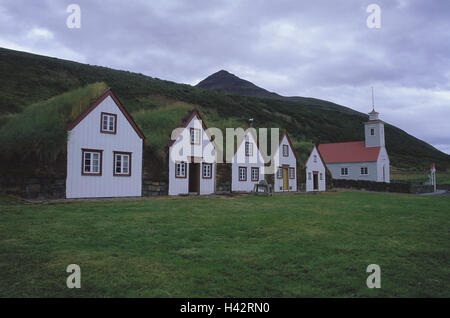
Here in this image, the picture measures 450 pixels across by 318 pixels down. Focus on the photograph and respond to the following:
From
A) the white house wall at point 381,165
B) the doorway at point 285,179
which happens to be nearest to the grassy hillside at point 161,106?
the doorway at point 285,179

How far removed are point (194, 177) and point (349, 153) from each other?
38.3m

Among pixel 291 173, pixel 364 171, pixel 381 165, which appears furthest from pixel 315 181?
pixel 381 165

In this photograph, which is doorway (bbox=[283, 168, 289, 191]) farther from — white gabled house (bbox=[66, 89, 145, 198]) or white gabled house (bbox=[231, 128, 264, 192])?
white gabled house (bbox=[66, 89, 145, 198])

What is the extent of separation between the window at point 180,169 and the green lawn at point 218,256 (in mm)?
12291

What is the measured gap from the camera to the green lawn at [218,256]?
5.23 meters

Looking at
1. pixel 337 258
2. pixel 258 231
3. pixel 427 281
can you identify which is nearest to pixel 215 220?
→ pixel 258 231

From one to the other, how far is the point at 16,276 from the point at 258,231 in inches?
246

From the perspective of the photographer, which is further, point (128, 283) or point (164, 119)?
point (164, 119)

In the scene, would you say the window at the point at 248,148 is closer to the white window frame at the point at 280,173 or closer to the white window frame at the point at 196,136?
the white window frame at the point at 280,173

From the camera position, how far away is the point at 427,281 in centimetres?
563

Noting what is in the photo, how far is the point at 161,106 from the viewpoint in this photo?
116ft

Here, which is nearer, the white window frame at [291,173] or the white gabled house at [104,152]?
the white gabled house at [104,152]

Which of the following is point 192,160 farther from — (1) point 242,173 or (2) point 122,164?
(1) point 242,173
